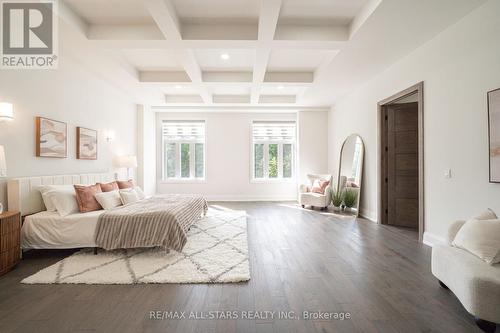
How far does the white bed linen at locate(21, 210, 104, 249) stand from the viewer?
2.99 m

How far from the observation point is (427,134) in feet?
11.3

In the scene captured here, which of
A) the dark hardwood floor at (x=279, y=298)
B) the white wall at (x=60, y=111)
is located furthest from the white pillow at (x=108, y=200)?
the white wall at (x=60, y=111)

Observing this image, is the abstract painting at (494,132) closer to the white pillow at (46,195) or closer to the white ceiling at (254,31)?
the white ceiling at (254,31)

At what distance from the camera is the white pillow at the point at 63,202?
3.16 metres

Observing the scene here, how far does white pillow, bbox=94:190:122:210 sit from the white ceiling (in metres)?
2.22

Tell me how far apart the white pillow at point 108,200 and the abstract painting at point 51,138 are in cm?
99

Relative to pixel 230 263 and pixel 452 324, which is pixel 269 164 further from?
pixel 452 324

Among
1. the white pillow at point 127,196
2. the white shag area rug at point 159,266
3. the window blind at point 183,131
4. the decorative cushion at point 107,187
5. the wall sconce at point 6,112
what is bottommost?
the white shag area rug at point 159,266

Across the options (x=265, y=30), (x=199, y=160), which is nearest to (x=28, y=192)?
(x=265, y=30)

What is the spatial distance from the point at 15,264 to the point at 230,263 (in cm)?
247

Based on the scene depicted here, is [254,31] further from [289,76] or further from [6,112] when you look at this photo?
[6,112]

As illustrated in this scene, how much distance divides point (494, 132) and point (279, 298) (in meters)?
2.78

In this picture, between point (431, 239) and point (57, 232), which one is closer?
point (57, 232)

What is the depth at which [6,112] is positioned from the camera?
2.76 m
